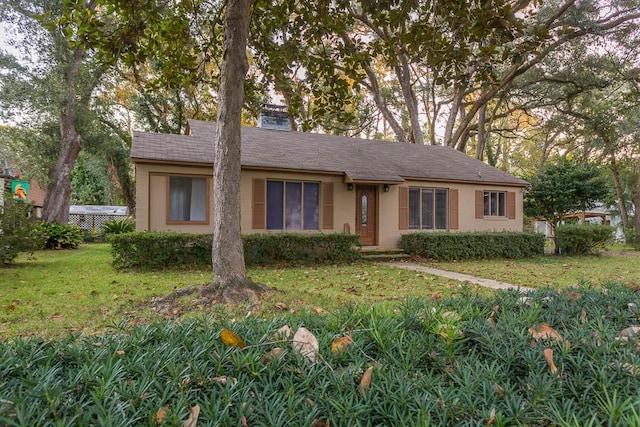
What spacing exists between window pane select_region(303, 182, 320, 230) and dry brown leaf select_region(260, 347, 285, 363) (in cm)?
1135

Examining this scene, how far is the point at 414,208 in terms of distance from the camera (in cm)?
1444

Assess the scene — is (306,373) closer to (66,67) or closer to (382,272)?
(382,272)

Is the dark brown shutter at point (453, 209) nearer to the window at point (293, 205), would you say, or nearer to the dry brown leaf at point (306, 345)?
the window at point (293, 205)

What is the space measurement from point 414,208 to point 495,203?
3805mm

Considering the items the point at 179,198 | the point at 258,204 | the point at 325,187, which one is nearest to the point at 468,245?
the point at 325,187

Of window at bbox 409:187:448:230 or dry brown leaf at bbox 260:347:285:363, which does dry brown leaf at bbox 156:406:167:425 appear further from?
window at bbox 409:187:448:230

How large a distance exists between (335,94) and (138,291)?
17.0 ft

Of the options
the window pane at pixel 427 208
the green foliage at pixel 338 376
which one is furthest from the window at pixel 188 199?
the green foliage at pixel 338 376

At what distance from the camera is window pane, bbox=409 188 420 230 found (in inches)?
565

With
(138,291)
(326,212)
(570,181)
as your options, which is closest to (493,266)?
(326,212)

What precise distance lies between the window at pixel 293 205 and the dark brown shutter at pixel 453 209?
5.32 m

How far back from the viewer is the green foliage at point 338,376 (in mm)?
1178

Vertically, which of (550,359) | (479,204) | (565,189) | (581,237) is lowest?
(550,359)

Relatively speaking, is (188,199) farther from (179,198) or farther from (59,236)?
(59,236)
